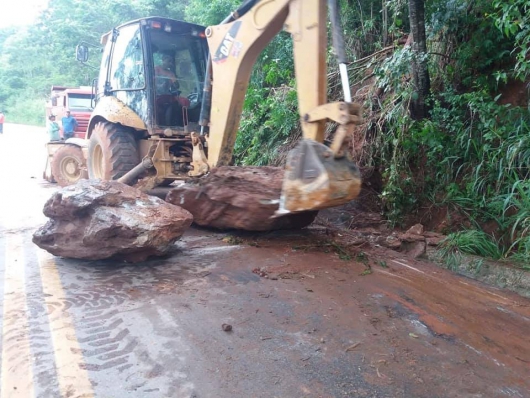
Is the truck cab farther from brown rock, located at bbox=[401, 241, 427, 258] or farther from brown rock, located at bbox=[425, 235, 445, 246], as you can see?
brown rock, located at bbox=[425, 235, 445, 246]

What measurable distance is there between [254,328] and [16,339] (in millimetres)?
1530

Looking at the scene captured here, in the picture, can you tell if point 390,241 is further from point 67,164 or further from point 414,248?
point 67,164

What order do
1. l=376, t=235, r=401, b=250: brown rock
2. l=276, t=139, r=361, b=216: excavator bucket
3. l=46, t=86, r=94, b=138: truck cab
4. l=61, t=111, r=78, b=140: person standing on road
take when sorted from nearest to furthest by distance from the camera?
l=276, t=139, r=361, b=216: excavator bucket
l=376, t=235, r=401, b=250: brown rock
l=61, t=111, r=78, b=140: person standing on road
l=46, t=86, r=94, b=138: truck cab

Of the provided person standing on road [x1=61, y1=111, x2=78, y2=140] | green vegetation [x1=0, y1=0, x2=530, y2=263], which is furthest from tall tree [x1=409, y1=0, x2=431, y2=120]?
person standing on road [x1=61, y1=111, x2=78, y2=140]

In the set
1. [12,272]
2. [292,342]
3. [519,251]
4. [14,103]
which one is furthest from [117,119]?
[14,103]

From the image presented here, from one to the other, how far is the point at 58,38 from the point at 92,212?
32.1m

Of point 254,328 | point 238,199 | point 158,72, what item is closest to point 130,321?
point 254,328

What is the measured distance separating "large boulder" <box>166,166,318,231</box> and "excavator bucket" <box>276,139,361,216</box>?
100 cm

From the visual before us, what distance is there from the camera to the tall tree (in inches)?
222

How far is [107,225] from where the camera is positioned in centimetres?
416

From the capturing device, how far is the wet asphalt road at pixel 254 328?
247cm

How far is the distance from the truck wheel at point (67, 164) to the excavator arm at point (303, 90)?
20.3ft

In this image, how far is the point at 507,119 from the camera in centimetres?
512

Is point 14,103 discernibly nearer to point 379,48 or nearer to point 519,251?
point 379,48
